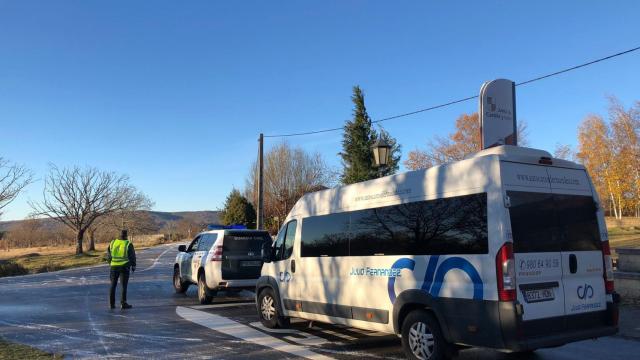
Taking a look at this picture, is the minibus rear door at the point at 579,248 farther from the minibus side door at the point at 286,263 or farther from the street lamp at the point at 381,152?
the street lamp at the point at 381,152

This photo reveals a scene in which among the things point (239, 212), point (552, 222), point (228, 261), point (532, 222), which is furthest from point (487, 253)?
point (239, 212)

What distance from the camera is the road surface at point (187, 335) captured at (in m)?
7.24

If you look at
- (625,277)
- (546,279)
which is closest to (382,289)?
(546,279)

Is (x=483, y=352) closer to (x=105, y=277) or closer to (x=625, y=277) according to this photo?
(x=625, y=277)

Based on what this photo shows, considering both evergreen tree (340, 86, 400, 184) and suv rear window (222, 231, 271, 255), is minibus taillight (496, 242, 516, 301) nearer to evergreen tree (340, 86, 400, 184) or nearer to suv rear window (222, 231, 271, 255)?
suv rear window (222, 231, 271, 255)

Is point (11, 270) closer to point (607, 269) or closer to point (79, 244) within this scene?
point (79, 244)

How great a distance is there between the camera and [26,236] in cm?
7038

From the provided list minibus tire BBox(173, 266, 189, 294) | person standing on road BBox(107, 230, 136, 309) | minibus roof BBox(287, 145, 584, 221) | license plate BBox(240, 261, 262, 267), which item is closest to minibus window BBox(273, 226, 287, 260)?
minibus roof BBox(287, 145, 584, 221)

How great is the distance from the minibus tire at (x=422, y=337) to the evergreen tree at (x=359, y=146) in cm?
2418

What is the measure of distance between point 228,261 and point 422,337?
710 cm

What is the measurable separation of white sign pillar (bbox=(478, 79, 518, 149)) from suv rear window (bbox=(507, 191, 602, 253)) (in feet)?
18.9

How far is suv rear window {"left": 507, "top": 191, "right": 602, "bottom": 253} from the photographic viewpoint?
18.8 ft

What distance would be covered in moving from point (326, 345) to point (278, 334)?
122 cm

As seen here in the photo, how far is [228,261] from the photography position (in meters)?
12.5
